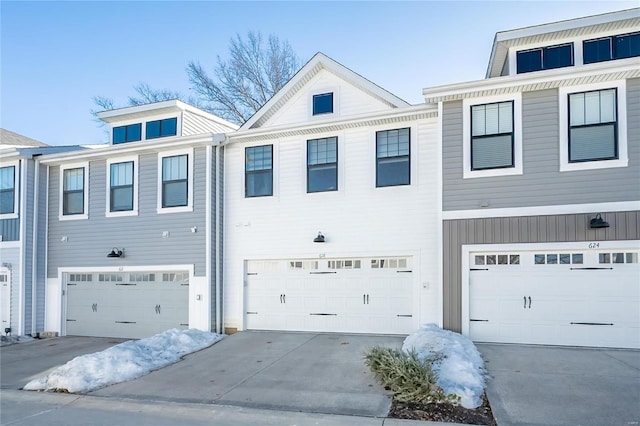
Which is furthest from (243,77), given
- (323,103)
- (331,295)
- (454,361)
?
(454,361)

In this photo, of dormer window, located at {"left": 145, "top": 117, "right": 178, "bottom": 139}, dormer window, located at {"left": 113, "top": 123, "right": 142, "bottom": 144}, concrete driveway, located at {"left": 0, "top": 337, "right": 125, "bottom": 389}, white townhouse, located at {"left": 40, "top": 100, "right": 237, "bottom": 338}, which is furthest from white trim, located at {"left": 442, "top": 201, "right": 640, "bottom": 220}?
dormer window, located at {"left": 113, "top": 123, "right": 142, "bottom": 144}

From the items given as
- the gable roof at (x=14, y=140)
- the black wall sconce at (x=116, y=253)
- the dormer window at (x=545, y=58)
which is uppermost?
the dormer window at (x=545, y=58)

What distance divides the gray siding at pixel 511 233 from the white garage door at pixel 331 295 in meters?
1.12

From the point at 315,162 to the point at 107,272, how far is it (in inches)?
270

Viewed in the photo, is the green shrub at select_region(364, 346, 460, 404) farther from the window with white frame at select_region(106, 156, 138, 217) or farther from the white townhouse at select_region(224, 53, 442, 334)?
the window with white frame at select_region(106, 156, 138, 217)

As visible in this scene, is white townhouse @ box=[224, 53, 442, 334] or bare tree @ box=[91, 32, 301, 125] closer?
white townhouse @ box=[224, 53, 442, 334]

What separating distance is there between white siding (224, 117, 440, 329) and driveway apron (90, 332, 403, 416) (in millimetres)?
1849

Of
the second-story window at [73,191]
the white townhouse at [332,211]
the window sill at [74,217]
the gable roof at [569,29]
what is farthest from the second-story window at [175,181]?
the gable roof at [569,29]

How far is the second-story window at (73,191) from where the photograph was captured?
13570 mm

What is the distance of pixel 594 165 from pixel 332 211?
18.1 feet

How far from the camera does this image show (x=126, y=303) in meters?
12.7

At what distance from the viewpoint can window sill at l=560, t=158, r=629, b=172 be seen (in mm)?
8570

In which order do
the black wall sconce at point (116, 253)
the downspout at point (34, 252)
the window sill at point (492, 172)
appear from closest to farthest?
the window sill at point (492, 172), the black wall sconce at point (116, 253), the downspout at point (34, 252)

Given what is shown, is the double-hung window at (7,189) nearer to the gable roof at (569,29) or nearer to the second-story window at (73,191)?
the second-story window at (73,191)
